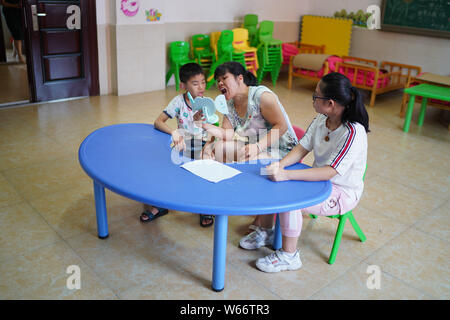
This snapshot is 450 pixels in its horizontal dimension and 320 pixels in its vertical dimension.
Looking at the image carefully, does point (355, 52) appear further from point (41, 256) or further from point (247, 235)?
point (41, 256)

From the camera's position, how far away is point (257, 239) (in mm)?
2676

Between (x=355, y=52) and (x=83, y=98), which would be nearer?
(x=83, y=98)

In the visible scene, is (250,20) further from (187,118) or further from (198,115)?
(198,115)

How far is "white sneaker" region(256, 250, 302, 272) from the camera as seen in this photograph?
2.41 m

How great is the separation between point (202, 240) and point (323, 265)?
0.78 meters

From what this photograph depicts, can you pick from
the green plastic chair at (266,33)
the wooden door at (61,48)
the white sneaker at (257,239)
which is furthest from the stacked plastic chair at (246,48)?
the white sneaker at (257,239)

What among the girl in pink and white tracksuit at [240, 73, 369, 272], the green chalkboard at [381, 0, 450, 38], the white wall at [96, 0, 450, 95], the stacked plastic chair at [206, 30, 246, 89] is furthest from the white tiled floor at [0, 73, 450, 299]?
the green chalkboard at [381, 0, 450, 38]

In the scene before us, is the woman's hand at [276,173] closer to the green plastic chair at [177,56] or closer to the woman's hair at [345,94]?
the woman's hair at [345,94]

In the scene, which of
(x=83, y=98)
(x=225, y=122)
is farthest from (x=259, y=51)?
(x=225, y=122)

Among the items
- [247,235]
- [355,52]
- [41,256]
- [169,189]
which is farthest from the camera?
[355,52]

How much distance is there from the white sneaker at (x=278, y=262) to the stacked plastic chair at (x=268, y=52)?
4945mm

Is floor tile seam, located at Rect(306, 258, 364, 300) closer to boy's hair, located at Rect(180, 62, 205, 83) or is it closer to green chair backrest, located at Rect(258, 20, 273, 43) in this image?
boy's hair, located at Rect(180, 62, 205, 83)

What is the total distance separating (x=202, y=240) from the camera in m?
2.76
